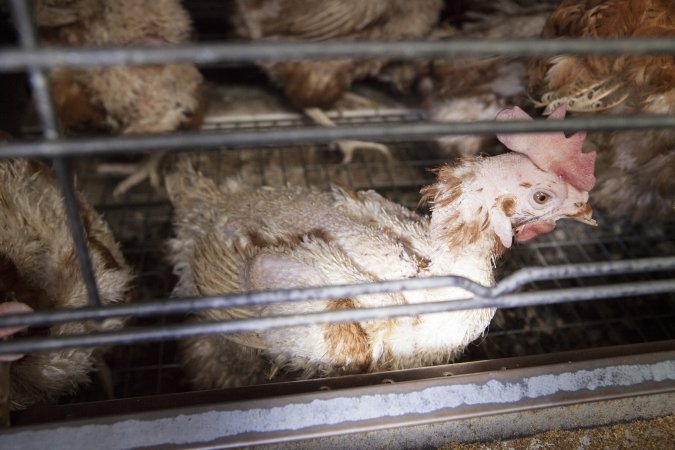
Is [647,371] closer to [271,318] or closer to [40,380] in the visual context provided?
[271,318]

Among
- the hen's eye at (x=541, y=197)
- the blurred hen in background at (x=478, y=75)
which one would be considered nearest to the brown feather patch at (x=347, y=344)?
the hen's eye at (x=541, y=197)

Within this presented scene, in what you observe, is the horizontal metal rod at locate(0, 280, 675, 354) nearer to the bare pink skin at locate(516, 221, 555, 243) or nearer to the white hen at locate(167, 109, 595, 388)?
the white hen at locate(167, 109, 595, 388)

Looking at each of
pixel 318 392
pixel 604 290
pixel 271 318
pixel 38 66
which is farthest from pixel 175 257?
pixel 604 290

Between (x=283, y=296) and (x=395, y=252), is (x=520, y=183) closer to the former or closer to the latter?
(x=395, y=252)

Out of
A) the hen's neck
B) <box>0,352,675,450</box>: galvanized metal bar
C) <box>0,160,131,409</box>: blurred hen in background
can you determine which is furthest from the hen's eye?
<box>0,160,131,409</box>: blurred hen in background

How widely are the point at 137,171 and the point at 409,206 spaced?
1.20 m

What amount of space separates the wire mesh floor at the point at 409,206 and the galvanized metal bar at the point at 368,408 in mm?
540

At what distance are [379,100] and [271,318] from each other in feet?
7.46

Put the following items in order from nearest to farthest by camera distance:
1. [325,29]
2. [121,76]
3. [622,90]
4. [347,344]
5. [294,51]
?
[294,51]
[347,344]
[622,90]
[121,76]
[325,29]

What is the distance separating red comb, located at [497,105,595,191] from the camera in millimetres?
1249

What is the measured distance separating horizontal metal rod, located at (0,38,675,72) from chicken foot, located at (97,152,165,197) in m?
1.80

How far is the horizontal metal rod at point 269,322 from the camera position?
74 centimetres

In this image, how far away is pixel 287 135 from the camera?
26.7 inches

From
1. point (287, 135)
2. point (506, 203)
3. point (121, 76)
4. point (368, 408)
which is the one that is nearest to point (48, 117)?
point (287, 135)
